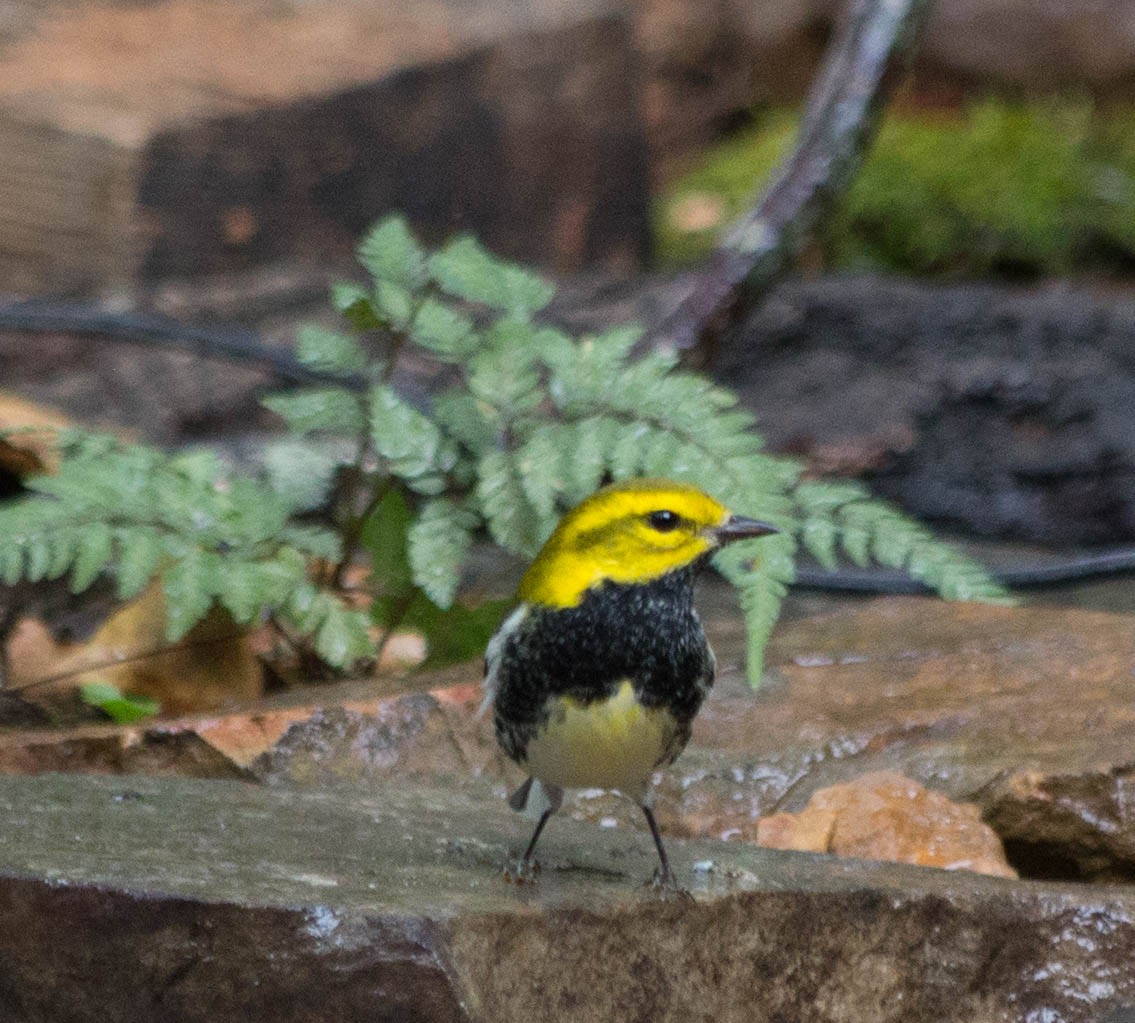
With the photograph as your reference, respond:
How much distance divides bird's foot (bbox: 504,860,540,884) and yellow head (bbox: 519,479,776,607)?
1.56ft

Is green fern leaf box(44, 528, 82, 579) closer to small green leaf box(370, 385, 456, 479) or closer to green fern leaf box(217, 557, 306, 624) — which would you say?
green fern leaf box(217, 557, 306, 624)

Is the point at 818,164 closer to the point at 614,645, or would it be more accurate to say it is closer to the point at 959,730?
the point at 959,730

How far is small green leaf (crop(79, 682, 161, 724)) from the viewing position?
4.17 meters

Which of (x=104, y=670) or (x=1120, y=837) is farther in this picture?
(x=104, y=670)

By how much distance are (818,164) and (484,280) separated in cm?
209

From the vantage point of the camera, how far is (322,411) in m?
4.23

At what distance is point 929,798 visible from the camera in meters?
3.79

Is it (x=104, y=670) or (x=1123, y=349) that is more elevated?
(x=1123, y=349)

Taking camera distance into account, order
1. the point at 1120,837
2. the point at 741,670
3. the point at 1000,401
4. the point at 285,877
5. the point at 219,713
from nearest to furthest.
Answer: the point at 285,877 → the point at 1120,837 → the point at 219,713 → the point at 741,670 → the point at 1000,401

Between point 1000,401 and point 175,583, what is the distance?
3739 mm

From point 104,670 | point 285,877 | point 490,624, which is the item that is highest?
point 285,877

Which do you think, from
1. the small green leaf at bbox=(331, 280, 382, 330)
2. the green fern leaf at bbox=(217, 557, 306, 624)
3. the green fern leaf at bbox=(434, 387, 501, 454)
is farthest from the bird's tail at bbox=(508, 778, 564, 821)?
the small green leaf at bbox=(331, 280, 382, 330)

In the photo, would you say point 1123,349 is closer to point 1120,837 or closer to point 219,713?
point 1120,837

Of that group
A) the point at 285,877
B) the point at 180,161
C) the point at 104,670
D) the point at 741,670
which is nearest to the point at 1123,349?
the point at 741,670
